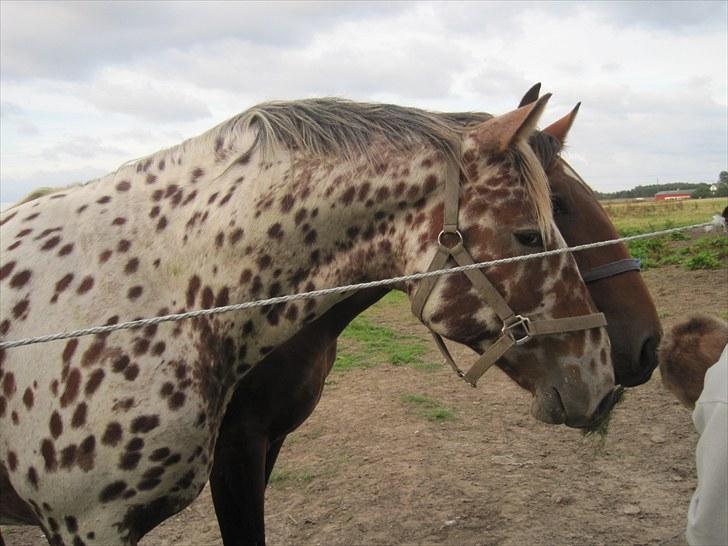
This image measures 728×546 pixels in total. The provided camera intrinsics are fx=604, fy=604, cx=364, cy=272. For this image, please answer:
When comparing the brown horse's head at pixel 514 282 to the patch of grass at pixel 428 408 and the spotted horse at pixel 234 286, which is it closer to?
the spotted horse at pixel 234 286

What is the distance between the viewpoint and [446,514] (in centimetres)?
404

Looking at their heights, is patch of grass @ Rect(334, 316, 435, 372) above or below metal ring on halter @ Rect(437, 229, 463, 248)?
below

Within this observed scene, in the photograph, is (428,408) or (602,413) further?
(428,408)

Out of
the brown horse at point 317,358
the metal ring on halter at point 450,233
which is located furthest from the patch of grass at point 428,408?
the metal ring on halter at point 450,233

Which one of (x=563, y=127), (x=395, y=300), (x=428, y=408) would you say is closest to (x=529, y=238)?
(x=563, y=127)

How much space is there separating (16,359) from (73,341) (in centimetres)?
21

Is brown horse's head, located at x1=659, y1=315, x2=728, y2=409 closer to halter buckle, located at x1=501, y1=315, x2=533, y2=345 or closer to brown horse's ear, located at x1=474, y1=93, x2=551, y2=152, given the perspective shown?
halter buckle, located at x1=501, y1=315, x2=533, y2=345

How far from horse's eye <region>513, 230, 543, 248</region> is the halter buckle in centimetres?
25

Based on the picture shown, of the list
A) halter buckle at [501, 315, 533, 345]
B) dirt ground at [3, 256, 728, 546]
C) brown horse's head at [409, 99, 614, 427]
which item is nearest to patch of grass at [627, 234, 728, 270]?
dirt ground at [3, 256, 728, 546]

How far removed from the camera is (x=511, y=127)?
2.05m

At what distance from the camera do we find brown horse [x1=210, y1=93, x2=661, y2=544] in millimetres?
2486

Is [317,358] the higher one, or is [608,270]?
[608,270]

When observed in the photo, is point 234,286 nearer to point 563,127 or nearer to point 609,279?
point 609,279

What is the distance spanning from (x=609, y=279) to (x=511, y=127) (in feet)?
2.94
